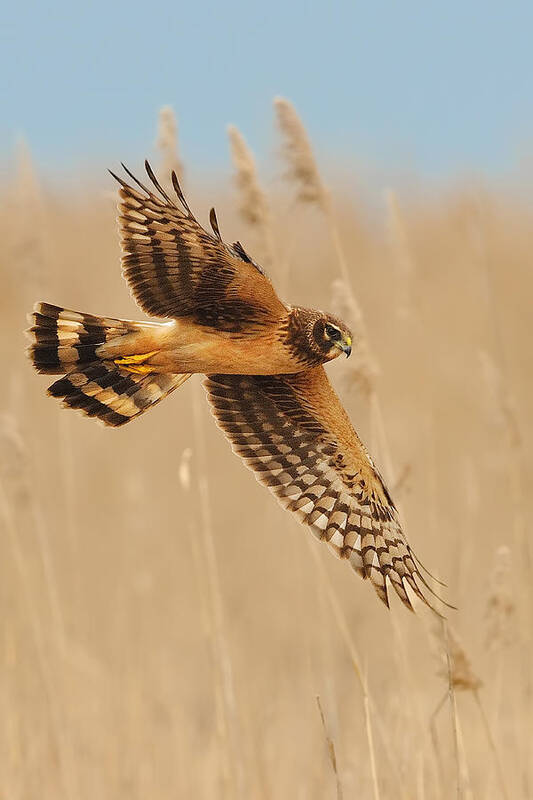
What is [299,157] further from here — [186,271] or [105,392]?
[105,392]

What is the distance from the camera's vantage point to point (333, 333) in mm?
3070

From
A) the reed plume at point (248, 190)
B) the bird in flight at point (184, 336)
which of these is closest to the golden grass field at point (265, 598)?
the reed plume at point (248, 190)

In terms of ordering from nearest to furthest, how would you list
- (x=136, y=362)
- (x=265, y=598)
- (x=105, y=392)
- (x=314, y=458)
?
(x=136, y=362), (x=105, y=392), (x=314, y=458), (x=265, y=598)

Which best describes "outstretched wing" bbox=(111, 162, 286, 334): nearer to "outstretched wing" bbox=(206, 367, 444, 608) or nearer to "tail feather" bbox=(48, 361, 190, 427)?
"tail feather" bbox=(48, 361, 190, 427)

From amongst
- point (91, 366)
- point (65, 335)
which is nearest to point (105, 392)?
point (91, 366)

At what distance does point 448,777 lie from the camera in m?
3.63

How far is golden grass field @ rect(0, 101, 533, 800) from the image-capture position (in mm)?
3270

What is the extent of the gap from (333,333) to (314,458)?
538 millimetres

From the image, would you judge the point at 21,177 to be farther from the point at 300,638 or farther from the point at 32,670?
the point at 300,638

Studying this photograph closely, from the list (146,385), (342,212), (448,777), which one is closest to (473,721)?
(448,777)

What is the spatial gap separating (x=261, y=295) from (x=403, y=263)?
126 centimetres

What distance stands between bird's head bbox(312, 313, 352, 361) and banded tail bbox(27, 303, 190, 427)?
0.44m

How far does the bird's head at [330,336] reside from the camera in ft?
10.0

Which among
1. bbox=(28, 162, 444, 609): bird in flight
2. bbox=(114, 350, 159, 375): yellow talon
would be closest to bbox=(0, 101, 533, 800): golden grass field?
bbox=(28, 162, 444, 609): bird in flight
